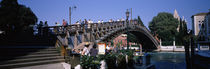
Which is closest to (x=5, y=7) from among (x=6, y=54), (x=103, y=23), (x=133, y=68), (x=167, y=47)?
(x=103, y=23)

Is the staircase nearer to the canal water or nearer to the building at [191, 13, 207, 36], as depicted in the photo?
the canal water

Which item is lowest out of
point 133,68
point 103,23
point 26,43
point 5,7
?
point 133,68

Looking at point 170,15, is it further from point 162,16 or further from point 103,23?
point 103,23

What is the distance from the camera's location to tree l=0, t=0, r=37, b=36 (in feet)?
68.2

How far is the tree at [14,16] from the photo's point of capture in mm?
20781

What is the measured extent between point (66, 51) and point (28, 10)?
20.1m

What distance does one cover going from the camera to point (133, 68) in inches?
449

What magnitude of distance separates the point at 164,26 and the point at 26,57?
1895 inches

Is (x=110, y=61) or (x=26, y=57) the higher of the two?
(x=26, y=57)

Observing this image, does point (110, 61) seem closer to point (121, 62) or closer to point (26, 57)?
point (121, 62)

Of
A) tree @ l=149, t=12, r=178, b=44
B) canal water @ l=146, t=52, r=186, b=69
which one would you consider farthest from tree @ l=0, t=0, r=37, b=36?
tree @ l=149, t=12, r=178, b=44

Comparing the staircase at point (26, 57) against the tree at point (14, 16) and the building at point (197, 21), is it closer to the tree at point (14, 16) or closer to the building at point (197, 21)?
the tree at point (14, 16)

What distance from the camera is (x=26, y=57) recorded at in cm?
874

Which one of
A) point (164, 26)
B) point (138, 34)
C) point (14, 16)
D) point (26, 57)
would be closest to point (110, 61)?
point (26, 57)
